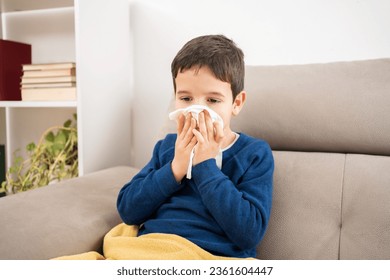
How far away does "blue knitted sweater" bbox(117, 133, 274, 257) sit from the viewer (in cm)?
80

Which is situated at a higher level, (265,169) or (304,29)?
(304,29)

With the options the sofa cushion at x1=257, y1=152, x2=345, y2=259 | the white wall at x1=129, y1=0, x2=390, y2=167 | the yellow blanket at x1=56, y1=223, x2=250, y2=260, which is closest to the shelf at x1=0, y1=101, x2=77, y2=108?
the white wall at x1=129, y1=0, x2=390, y2=167

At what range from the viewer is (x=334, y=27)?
126cm

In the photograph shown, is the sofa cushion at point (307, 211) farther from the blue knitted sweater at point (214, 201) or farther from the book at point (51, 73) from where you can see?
the book at point (51, 73)

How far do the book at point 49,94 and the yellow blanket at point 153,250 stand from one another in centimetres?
74

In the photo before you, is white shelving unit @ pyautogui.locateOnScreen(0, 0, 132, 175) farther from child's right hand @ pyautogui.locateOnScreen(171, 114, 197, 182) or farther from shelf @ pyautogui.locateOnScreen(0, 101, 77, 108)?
child's right hand @ pyautogui.locateOnScreen(171, 114, 197, 182)

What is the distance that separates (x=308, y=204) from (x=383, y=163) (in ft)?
0.71

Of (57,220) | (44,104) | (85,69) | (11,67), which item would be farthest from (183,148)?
(11,67)

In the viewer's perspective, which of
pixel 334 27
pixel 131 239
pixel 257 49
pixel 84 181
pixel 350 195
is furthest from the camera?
pixel 257 49

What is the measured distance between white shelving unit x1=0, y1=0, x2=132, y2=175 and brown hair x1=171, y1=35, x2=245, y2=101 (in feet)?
1.92

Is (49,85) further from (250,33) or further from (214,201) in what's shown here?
(214,201)

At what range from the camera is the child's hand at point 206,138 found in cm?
84

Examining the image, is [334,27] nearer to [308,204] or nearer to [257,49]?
[257,49]

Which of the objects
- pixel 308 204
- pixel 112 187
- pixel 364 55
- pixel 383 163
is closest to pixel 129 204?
pixel 112 187
